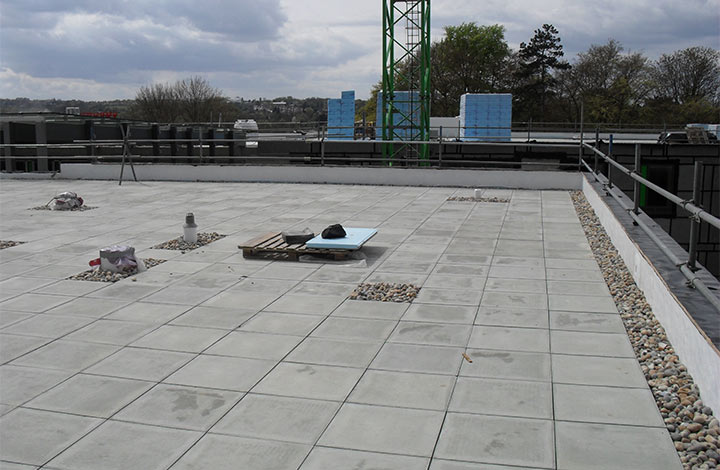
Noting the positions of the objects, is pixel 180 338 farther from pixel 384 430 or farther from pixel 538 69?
pixel 538 69

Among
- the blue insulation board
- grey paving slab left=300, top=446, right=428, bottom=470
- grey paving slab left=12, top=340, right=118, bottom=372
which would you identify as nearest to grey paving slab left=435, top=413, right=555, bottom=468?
grey paving slab left=300, top=446, right=428, bottom=470

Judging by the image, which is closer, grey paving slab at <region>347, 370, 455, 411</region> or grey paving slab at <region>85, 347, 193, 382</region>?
grey paving slab at <region>347, 370, 455, 411</region>

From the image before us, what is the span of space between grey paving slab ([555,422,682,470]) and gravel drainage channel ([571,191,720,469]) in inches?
3.4

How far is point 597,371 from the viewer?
4316 mm

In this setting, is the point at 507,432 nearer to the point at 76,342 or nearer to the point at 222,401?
the point at 222,401

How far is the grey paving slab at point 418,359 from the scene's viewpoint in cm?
441

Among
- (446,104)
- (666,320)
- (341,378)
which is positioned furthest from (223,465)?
(446,104)

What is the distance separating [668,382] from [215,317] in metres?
3.56

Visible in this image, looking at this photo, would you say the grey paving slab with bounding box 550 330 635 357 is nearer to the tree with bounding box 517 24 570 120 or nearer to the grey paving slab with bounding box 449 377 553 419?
the grey paving slab with bounding box 449 377 553 419

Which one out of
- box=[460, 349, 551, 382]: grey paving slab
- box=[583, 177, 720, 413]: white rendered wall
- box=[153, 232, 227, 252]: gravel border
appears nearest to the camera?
box=[583, 177, 720, 413]: white rendered wall

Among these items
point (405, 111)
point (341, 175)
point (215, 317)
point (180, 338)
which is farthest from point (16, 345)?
point (405, 111)

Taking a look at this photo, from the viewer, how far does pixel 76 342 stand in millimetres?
4965

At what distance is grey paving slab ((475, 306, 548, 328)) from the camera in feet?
17.6

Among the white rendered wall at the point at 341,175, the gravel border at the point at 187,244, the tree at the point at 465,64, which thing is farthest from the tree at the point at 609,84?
the gravel border at the point at 187,244
